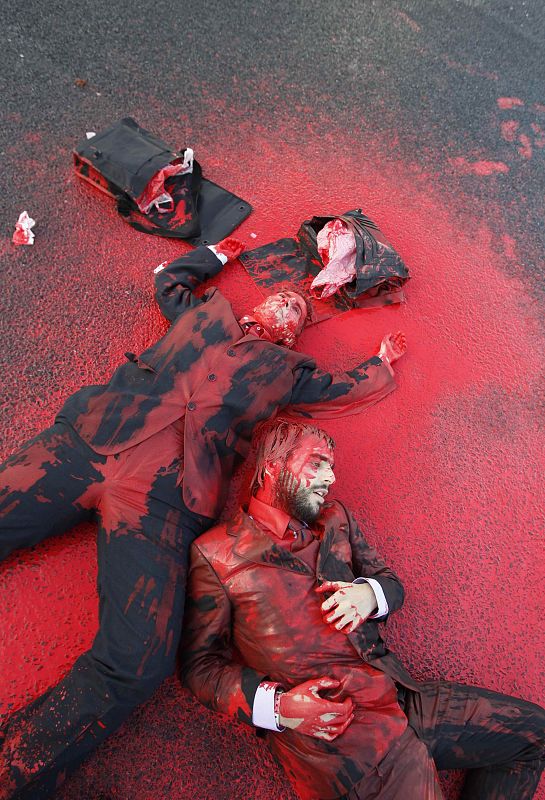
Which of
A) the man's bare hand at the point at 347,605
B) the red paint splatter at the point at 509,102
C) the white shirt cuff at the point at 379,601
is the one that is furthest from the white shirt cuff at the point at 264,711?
the red paint splatter at the point at 509,102

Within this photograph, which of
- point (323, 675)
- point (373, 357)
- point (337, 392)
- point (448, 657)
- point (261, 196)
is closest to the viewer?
point (323, 675)

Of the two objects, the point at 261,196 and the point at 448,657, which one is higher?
the point at 261,196

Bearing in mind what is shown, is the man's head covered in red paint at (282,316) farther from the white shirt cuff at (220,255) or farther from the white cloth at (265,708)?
the white cloth at (265,708)

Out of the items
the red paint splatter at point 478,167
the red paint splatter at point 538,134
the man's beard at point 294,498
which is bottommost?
the man's beard at point 294,498

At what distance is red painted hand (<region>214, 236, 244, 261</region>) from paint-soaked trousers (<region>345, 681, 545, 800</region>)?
2.06 meters

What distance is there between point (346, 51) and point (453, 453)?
2.78 m

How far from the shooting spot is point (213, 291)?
2.48 meters

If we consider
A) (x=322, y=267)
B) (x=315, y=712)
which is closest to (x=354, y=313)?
(x=322, y=267)

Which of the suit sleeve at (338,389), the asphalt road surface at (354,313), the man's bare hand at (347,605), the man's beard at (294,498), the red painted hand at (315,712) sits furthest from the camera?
the suit sleeve at (338,389)

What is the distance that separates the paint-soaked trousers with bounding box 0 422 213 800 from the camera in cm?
178

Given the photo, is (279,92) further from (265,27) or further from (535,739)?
(535,739)

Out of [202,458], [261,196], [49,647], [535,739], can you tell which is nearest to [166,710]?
[49,647]

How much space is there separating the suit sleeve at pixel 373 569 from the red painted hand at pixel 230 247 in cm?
141

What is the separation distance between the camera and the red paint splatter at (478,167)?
341 cm
